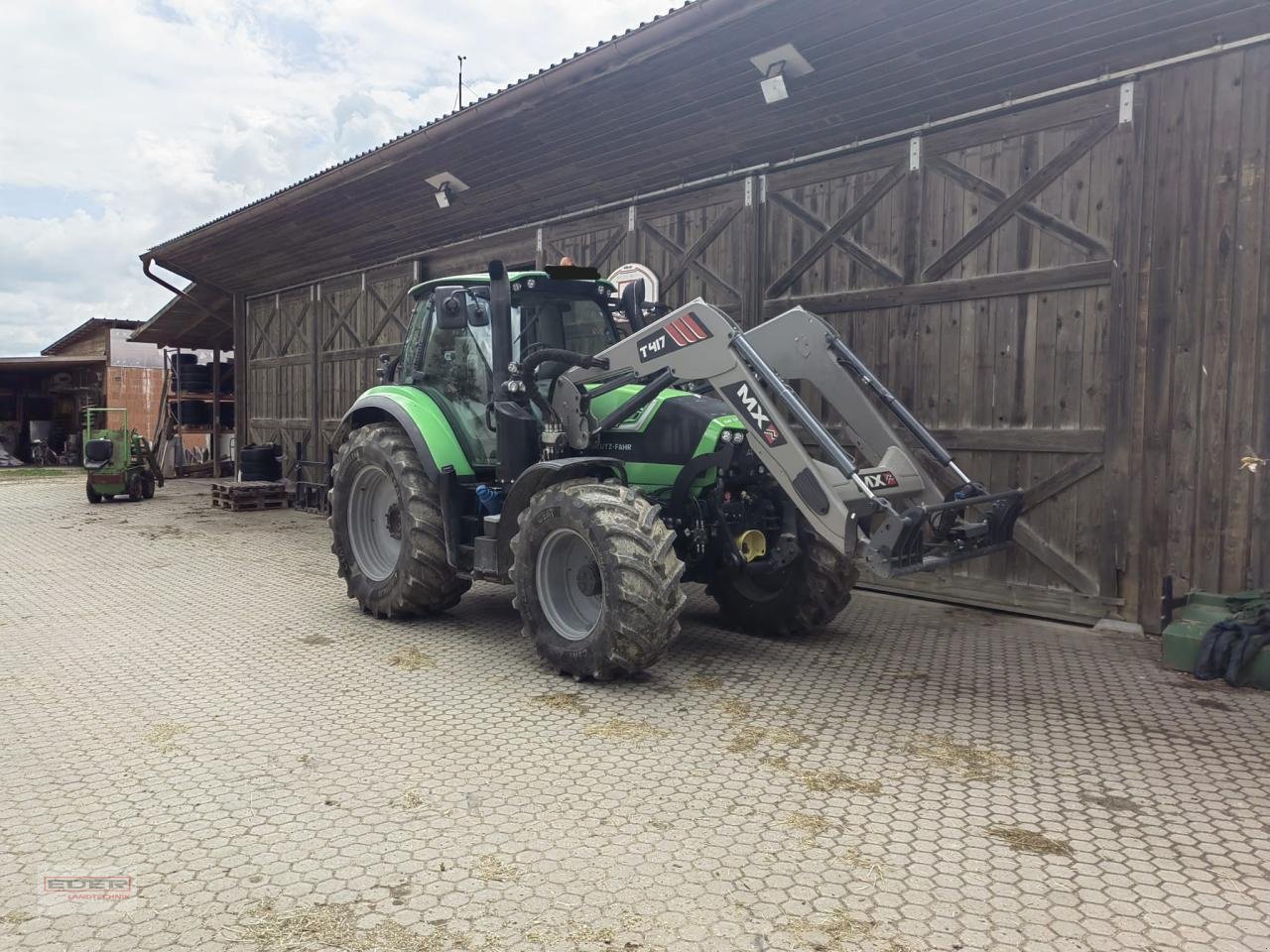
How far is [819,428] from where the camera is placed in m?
4.67

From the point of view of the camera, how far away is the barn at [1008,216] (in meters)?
5.96

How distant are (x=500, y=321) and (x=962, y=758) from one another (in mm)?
3613

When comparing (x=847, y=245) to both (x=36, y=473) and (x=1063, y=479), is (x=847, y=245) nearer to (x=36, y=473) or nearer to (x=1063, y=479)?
(x=1063, y=479)

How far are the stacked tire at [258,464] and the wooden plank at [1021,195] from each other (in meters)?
11.7

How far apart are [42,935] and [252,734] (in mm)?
1619

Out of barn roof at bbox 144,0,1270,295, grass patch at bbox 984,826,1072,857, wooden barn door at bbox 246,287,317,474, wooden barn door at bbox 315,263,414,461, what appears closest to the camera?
grass patch at bbox 984,826,1072,857

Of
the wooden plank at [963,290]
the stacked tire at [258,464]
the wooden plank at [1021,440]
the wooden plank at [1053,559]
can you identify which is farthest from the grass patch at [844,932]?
the stacked tire at [258,464]

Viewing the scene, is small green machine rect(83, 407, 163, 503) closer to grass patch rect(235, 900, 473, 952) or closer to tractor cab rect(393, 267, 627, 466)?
tractor cab rect(393, 267, 627, 466)

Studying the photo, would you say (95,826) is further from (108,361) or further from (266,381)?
(108,361)

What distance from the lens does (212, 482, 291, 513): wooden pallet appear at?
13.9 m

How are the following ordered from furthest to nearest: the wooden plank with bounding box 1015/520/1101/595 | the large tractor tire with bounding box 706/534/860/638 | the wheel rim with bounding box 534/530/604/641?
the wooden plank with bounding box 1015/520/1101/595, the large tractor tire with bounding box 706/534/860/638, the wheel rim with bounding box 534/530/604/641

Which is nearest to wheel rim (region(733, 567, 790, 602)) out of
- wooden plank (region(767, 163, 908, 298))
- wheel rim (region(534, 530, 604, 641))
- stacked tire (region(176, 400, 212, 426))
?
wheel rim (region(534, 530, 604, 641))

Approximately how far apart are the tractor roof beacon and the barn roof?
2361mm

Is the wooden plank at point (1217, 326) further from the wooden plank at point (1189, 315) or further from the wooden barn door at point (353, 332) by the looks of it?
the wooden barn door at point (353, 332)
